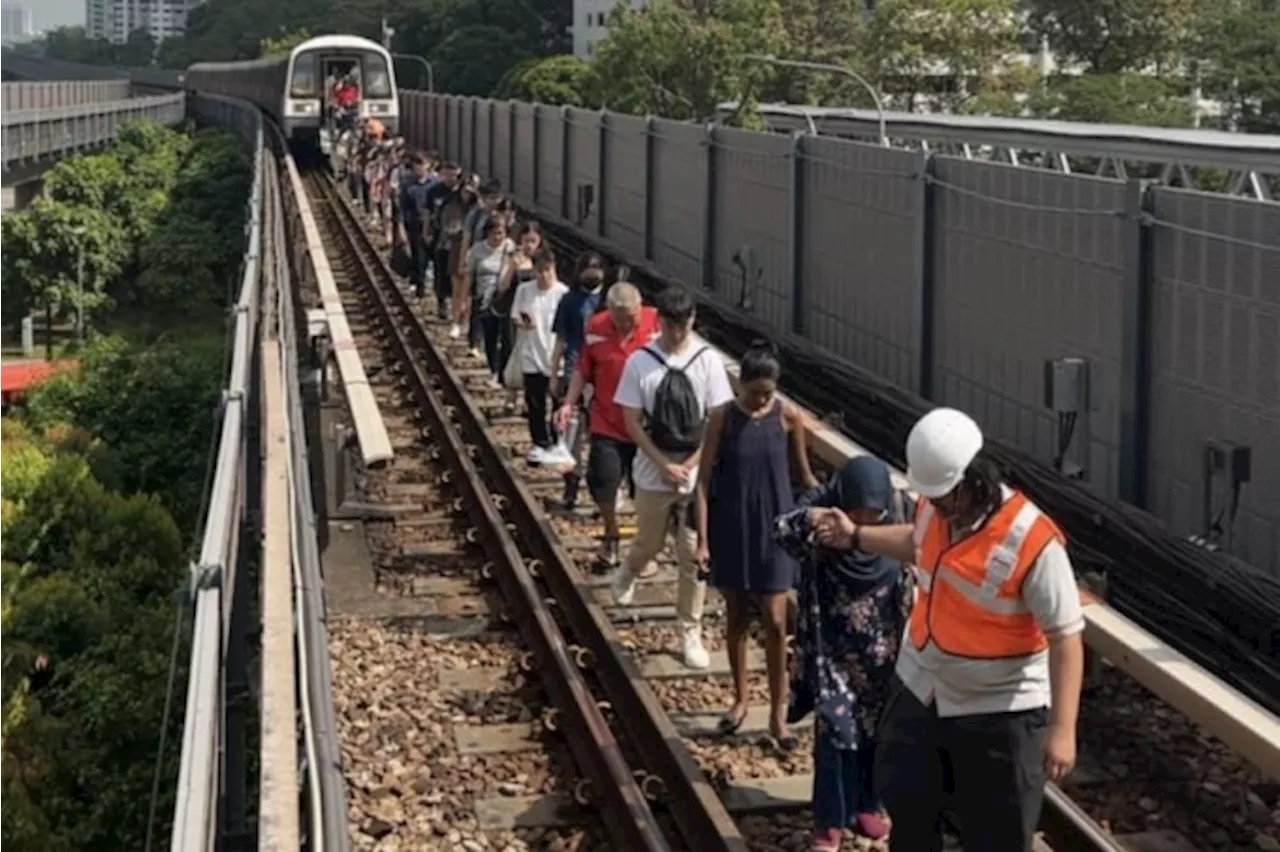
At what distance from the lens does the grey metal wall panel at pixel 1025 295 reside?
36.6ft

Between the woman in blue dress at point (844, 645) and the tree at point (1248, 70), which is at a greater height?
the tree at point (1248, 70)

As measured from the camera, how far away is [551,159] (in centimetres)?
3241

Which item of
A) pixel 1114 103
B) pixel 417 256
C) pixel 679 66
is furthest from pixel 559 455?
pixel 679 66

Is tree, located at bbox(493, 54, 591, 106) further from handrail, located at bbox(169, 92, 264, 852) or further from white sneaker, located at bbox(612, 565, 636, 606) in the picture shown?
handrail, located at bbox(169, 92, 264, 852)

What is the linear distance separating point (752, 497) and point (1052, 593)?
246cm

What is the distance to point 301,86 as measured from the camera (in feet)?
143

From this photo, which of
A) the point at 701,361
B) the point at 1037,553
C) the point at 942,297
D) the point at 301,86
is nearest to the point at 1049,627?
the point at 1037,553

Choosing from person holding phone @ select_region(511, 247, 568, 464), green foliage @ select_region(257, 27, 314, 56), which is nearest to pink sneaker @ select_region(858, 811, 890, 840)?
person holding phone @ select_region(511, 247, 568, 464)

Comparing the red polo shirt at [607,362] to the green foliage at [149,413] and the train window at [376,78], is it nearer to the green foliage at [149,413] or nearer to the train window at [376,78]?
the green foliage at [149,413]

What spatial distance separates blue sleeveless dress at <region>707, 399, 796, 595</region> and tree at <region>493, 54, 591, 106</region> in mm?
73173

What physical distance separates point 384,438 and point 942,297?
5032 mm

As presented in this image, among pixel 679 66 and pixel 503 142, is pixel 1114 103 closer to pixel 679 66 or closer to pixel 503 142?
pixel 679 66

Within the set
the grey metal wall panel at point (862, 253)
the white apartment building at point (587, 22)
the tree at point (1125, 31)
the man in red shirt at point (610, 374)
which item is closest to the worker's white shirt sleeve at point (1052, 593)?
the man in red shirt at point (610, 374)

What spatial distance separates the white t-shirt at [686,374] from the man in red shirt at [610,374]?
108cm
